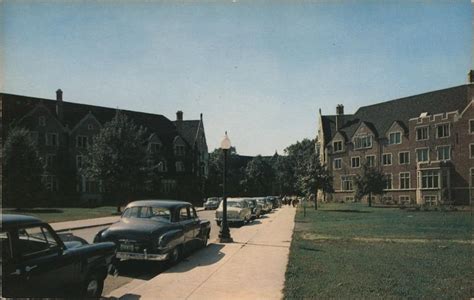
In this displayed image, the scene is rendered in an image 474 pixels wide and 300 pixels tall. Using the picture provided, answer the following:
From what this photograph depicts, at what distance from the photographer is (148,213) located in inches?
435

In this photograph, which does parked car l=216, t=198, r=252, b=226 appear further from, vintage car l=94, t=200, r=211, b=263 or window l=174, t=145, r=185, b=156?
window l=174, t=145, r=185, b=156

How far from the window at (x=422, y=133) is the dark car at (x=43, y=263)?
4991cm

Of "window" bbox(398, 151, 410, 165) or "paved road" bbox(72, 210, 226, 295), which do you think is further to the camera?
"window" bbox(398, 151, 410, 165)

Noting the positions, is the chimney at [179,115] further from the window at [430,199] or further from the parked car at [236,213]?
the parked car at [236,213]

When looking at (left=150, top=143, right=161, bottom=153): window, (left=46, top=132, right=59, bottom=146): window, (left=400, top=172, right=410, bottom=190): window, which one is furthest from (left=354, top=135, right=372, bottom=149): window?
(left=46, top=132, right=59, bottom=146): window

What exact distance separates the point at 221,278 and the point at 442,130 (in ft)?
153

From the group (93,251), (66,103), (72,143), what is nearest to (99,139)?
(72,143)

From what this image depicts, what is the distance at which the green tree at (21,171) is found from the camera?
117 feet

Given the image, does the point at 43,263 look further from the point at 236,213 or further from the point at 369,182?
the point at 369,182

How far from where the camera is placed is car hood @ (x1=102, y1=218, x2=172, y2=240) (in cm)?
980

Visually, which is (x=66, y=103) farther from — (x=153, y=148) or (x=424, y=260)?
(x=424, y=260)

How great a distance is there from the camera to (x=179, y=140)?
207ft

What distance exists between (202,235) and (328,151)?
182 ft

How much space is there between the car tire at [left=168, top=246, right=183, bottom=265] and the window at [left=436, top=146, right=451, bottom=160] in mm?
43848
